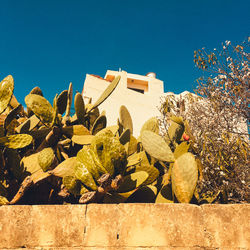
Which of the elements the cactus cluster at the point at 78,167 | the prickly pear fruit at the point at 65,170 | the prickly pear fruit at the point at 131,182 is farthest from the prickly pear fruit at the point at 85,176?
the prickly pear fruit at the point at 131,182

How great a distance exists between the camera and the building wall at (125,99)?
45.0ft

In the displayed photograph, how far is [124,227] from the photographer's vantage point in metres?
1.38

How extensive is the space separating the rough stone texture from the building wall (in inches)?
442

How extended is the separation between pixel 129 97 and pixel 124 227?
14.2m

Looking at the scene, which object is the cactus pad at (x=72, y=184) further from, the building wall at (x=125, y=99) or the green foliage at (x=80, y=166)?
the building wall at (x=125, y=99)

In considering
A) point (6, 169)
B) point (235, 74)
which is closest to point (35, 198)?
point (6, 169)

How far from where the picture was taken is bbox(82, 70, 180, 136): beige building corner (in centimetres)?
1374

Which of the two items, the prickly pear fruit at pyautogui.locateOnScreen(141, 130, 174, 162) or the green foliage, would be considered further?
the prickly pear fruit at pyautogui.locateOnScreen(141, 130, 174, 162)

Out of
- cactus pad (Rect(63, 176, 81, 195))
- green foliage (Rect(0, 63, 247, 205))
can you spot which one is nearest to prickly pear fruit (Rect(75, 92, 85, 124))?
green foliage (Rect(0, 63, 247, 205))

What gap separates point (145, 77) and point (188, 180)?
18.1 m

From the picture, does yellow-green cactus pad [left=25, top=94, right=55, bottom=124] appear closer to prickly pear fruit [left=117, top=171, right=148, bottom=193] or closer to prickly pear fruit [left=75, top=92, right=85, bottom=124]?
prickly pear fruit [left=75, top=92, right=85, bottom=124]

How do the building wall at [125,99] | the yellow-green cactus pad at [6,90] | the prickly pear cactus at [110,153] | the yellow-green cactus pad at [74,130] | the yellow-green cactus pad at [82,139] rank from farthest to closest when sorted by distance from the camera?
the building wall at [125,99] → the yellow-green cactus pad at [74,130] → the yellow-green cactus pad at [82,139] → the yellow-green cactus pad at [6,90] → the prickly pear cactus at [110,153]

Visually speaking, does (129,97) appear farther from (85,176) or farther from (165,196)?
(85,176)

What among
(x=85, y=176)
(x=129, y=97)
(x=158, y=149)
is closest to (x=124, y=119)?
(x=158, y=149)
